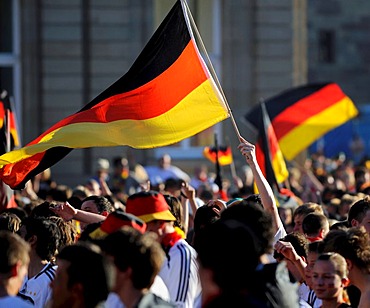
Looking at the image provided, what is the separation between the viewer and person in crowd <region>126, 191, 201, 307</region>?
6.38 m

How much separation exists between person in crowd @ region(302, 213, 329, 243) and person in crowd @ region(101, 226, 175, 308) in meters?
3.02

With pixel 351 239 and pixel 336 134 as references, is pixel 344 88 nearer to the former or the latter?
pixel 336 134

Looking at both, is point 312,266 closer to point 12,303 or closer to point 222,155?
point 12,303

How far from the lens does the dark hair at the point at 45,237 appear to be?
7570 mm

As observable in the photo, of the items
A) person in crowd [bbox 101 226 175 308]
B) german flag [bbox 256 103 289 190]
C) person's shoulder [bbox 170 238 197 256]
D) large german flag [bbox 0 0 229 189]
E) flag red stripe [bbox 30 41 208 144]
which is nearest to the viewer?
person in crowd [bbox 101 226 175 308]

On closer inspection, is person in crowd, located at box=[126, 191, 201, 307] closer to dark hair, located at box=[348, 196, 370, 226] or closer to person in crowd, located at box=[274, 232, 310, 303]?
person in crowd, located at box=[274, 232, 310, 303]

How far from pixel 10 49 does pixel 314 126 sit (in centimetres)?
900

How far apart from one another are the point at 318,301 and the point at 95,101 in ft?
10.3

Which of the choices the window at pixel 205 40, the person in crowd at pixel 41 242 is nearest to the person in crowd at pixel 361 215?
the person in crowd at pixel 41 242

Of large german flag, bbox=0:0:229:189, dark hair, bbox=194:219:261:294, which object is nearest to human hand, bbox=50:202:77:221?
large german flag, bbox=0:0:229:189

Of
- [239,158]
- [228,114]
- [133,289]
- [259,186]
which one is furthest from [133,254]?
[239,158]

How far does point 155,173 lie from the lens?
18.7 meters

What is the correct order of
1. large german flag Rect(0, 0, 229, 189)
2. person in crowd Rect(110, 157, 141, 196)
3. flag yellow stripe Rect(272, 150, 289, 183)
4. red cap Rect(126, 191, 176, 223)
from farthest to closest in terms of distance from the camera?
person in crowd Rect(110, 157, 141, 196) < flag yellow stripe Rect(272, 150, 289, 183) < large german flag Rect(0, 0, 229, 189) < red cap Rect(126, 191, 176, 223)

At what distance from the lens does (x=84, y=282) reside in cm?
527
